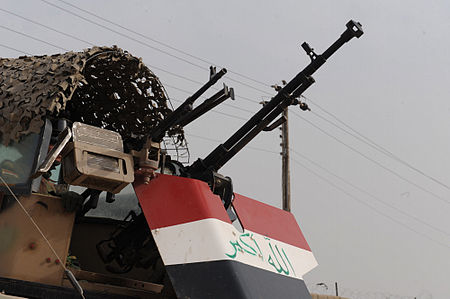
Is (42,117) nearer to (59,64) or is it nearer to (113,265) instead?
(59,64)

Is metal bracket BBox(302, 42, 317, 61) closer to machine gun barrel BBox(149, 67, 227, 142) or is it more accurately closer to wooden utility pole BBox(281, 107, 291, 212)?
machine gun barrel BBox(149, 67, 227, 142)

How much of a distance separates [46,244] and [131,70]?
294 centimetres

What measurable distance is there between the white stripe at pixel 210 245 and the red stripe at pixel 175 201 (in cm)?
8

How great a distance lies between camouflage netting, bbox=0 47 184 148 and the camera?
6.04m

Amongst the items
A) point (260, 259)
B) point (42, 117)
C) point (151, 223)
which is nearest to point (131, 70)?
point (42, 117)

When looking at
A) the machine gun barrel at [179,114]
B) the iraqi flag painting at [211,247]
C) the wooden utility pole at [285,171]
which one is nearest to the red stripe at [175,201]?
the iraqi flag painting at [211,247]

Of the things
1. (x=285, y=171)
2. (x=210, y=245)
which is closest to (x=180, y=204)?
(x=210, y=245)

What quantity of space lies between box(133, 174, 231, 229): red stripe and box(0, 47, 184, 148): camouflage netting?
2.31 feet

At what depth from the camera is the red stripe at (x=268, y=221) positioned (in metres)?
6.58

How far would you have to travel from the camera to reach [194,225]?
572 cm

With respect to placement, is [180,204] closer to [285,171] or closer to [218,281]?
[218,281]

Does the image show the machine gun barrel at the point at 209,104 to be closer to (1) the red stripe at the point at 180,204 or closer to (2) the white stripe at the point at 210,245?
(1) the red stripe at the point at 180,204

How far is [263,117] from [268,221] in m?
1.26

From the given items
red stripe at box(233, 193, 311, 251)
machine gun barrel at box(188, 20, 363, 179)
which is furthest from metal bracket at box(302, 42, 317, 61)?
red stripe at box(233, 193, 311, 251)
